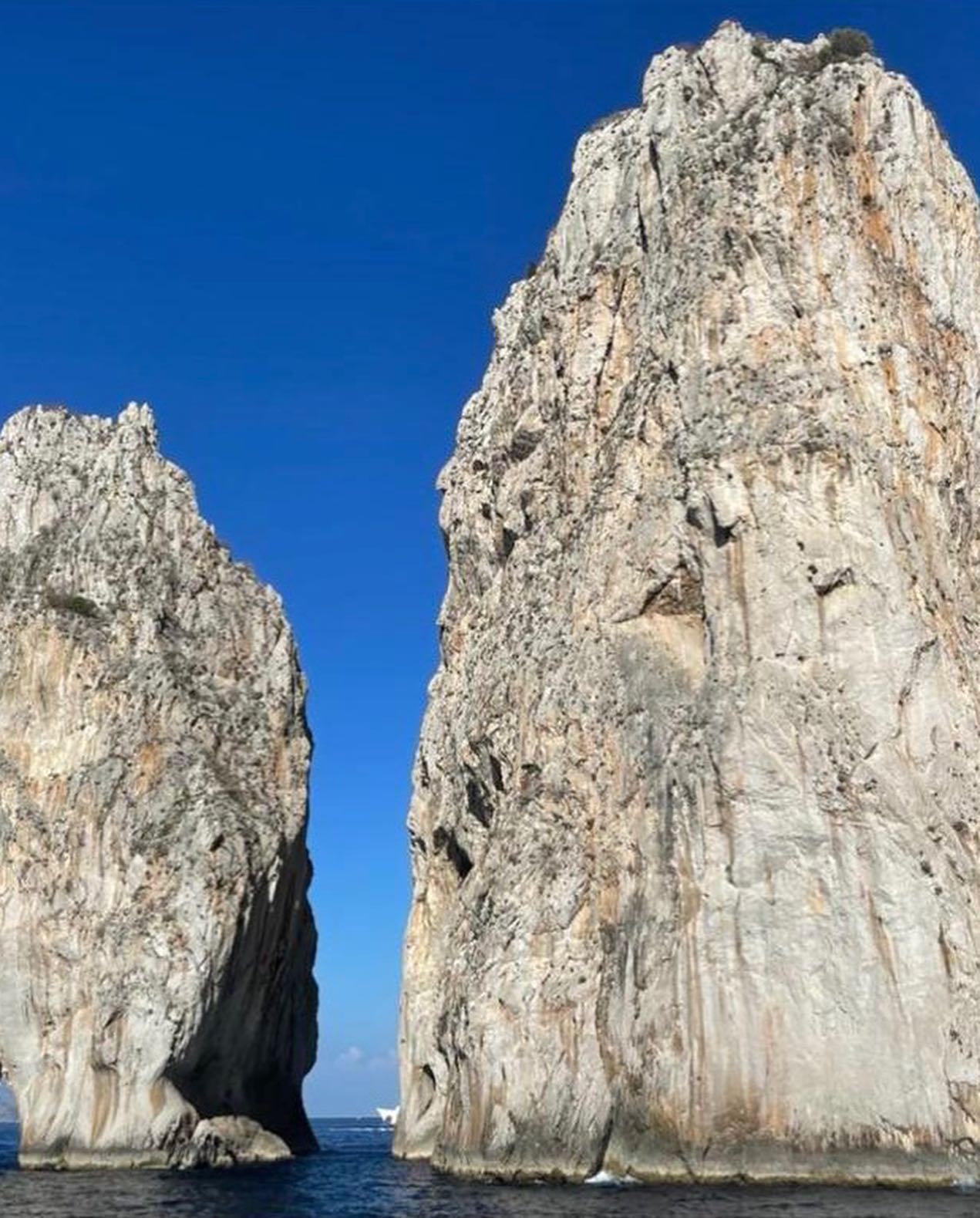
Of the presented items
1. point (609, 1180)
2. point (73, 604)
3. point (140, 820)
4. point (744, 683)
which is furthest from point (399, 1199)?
point (73, 604)

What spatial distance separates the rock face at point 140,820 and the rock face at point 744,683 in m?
10.2

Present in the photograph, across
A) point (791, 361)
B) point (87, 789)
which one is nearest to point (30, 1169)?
point (87, 789)

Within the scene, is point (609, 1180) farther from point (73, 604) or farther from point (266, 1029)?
point (73, 604)

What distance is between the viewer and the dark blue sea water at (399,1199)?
Result: 36.8 m

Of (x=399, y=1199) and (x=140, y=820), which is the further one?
(x=140, y=820)

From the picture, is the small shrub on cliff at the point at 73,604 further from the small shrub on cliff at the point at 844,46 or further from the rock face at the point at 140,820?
the small shrub on cliff at the point at 844,46

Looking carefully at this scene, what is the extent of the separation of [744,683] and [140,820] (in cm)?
2836

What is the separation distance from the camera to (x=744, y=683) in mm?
48219

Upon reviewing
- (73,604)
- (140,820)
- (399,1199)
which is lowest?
(399,1199)

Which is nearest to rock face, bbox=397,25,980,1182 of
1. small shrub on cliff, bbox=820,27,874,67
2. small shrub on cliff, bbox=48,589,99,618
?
small shrub on cliff, bbox=820,27,874,67

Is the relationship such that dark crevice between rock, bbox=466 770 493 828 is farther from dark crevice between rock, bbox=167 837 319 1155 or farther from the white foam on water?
the white foam on water

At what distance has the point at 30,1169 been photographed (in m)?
58.5

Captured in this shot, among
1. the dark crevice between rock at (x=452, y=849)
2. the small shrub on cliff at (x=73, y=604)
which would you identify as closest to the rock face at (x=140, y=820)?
the small shrub on cliff at (x=73, y=604)

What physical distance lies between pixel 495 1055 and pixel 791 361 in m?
26.0
